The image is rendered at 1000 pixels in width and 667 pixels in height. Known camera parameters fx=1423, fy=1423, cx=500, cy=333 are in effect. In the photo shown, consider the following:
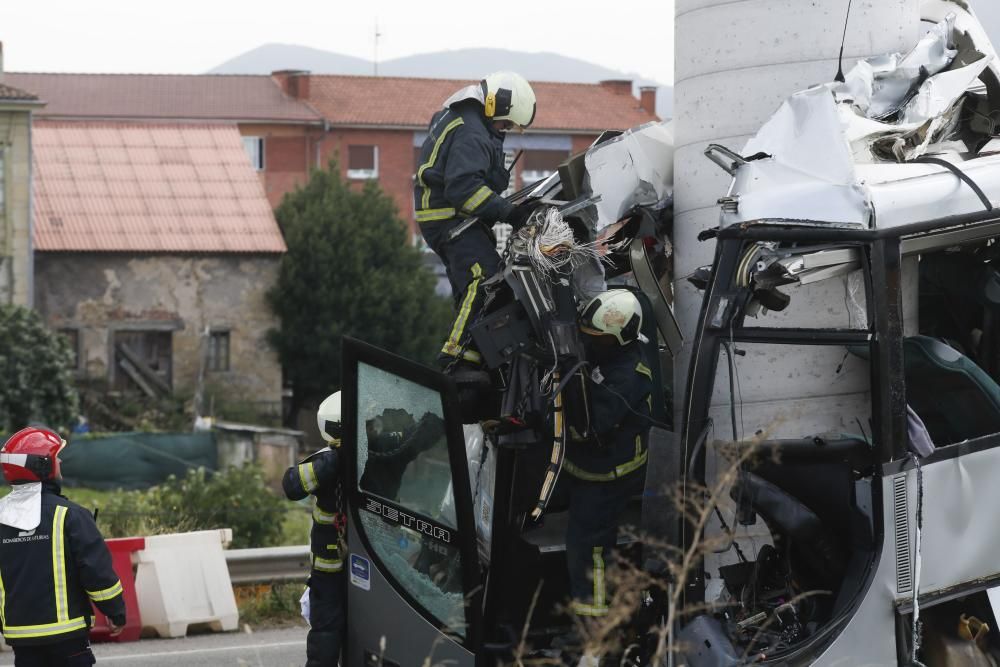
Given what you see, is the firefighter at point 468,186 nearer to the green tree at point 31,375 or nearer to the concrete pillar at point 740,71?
the concrete pillar at point 740,71

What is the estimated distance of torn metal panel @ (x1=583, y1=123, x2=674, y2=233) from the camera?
6625mm

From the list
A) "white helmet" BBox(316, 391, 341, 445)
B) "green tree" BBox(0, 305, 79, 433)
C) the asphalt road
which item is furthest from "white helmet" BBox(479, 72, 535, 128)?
"green tree" BBox(0, 305, 79, 433)

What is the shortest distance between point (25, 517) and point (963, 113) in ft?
14.7

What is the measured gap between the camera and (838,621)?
4.90m

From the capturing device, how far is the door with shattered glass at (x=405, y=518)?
5746mm

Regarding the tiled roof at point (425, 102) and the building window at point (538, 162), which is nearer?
the tiled roof at point (425, 102)

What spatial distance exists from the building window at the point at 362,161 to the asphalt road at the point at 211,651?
46.4 m

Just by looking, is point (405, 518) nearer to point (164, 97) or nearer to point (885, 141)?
point (885, 141)

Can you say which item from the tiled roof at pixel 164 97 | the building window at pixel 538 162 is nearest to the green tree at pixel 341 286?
the tiled roof at pixel 164 97

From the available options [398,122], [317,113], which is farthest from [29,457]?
[398,122]

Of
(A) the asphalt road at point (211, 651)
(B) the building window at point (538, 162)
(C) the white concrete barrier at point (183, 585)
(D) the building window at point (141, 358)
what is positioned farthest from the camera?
(B) the building window at point (538, 162)

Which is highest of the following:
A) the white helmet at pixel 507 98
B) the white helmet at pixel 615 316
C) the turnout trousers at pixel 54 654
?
the white helmet at pixel 507 98

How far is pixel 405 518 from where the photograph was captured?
606 centimetres

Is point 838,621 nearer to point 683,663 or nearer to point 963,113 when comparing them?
point 683,663
